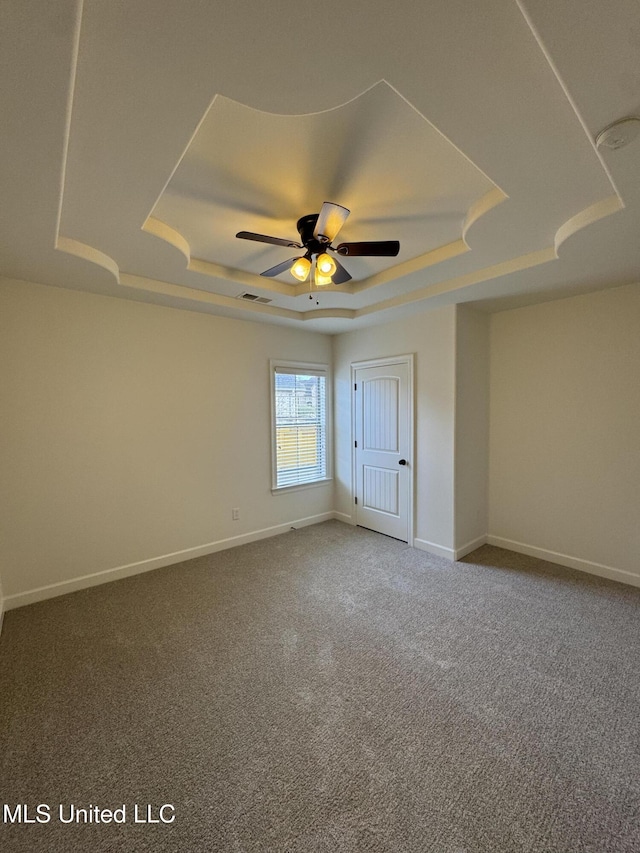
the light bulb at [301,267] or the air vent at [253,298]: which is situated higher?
the air vent at [253,298]

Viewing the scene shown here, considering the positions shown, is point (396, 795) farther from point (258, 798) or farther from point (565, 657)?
point (565, 657)

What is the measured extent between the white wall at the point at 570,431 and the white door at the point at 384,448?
100 centimetres

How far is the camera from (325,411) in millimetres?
4863

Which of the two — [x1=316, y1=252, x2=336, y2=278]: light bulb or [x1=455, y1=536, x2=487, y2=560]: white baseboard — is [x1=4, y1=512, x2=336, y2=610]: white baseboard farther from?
[x1=316, y1=252, x2=336, y2=278]: light bulb

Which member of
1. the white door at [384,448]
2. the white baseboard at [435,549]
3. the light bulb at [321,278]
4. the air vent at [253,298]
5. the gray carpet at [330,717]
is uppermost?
the air vent at [253,298]

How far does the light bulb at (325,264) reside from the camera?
7.24 ft

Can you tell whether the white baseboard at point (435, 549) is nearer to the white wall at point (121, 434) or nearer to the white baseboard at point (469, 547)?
the white baseboard at point (469, 547)

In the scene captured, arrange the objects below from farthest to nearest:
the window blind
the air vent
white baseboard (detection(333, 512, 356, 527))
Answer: white baseboard (detection(333, 512, 356, 527))
the window blind
the air vent

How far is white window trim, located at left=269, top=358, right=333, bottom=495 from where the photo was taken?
14.0 feet

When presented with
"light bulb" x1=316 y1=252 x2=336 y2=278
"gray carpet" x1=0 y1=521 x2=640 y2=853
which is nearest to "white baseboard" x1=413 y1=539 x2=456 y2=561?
"gray carpet" x1=0 y1=521 x2=640 y2=853

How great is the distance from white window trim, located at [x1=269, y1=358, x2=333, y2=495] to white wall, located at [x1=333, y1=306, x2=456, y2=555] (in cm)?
86

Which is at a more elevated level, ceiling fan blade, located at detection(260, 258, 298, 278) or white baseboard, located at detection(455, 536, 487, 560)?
ceiling fan blade, located at detection(260, 258, 298, 278)

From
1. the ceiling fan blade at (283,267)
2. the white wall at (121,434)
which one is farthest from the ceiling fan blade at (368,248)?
the white wall at (121,434)

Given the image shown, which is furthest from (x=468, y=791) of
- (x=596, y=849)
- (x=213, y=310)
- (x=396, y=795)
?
(x=213, y=310)
